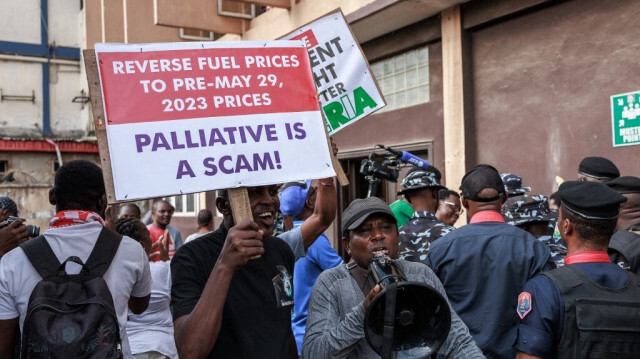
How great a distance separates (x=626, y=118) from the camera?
5.52 m

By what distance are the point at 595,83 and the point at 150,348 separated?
4794 millimetres

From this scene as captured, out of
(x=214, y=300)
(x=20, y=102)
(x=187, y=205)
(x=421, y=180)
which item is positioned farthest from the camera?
(x=20, y=102)

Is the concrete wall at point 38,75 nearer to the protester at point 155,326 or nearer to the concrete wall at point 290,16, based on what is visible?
the concrete wall at point 290,16

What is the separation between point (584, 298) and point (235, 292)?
4.37 feet

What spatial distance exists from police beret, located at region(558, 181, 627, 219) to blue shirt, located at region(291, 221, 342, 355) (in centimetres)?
155

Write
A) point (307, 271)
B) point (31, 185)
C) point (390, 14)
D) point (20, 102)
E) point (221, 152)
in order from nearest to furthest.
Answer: point (221, 152) → point (307, 271) → point (390, 14) → point (31, 185) → point (20, 102)

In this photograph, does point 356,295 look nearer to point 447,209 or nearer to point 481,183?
point 481,183

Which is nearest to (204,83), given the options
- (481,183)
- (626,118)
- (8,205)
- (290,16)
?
(481,183)

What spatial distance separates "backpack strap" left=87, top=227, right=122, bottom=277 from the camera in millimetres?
2250

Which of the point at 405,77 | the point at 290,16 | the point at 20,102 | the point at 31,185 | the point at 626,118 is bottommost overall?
the point at 31,185

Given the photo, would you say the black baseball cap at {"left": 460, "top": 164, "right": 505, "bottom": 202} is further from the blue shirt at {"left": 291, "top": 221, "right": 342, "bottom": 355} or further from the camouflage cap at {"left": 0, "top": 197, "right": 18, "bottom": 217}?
the camouflage cap at {"left": 0, "top": 197, "right": 18, "bottom": 217}

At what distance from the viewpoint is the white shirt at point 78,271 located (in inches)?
84.9

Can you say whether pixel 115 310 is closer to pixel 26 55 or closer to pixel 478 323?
pixel 478 323

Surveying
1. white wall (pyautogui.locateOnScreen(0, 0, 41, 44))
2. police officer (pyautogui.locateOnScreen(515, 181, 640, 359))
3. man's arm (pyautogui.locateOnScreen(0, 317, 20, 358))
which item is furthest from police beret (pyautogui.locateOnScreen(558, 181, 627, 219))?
white wall (pyautogui.locateOnScreen(0, 0, 41, 44))
